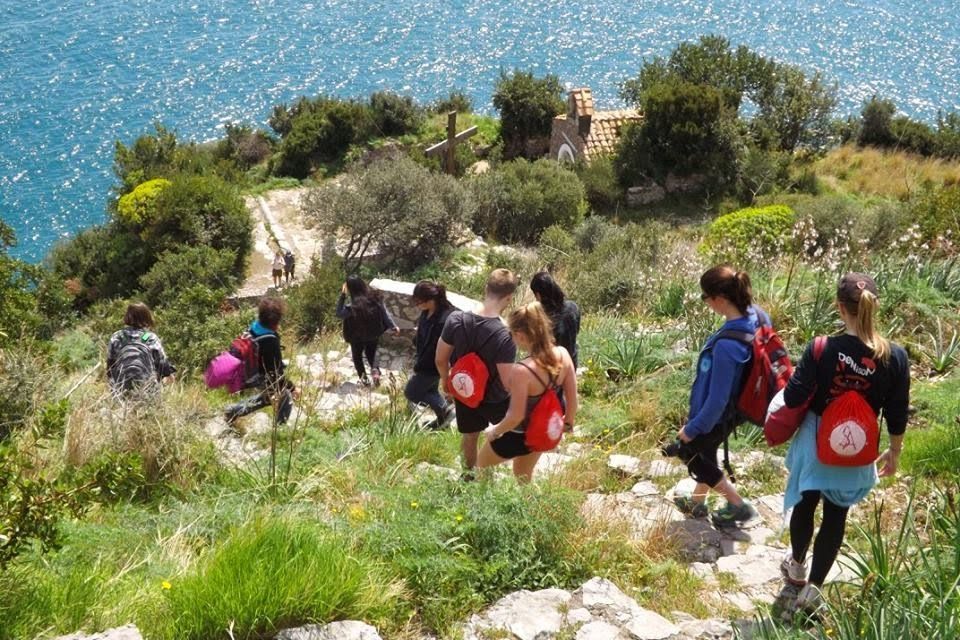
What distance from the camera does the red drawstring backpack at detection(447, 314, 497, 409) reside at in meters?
5.63

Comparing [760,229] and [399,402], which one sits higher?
[399,402]

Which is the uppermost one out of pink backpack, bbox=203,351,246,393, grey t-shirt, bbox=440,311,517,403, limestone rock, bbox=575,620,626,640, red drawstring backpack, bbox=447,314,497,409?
grey t-shirt, bbox=440,311,517,403

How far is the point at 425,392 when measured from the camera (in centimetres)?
736

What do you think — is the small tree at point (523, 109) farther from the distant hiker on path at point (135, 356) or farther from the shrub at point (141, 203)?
the distant hiker on path at point (135, 356)

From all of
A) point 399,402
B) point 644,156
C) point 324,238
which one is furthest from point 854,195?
point 399,402

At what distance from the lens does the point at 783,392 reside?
4406 mm

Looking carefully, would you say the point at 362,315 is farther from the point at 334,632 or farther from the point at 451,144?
the point at 451,144

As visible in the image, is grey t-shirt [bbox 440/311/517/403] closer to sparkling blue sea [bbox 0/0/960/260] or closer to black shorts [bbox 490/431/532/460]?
black shorts [bbox 490/431/532/460]

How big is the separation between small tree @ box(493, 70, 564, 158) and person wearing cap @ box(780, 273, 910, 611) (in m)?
29.5

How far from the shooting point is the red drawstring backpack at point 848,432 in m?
4.21

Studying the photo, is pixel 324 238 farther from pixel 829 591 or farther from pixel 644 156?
pixel 829 591

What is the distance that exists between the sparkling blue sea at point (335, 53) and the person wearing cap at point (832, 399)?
35.8 metres

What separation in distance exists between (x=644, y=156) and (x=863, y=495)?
24186 mm

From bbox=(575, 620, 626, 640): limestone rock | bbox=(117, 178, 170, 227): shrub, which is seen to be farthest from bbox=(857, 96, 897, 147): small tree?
bbox=(575, 620, 626, 640): limestone rock
